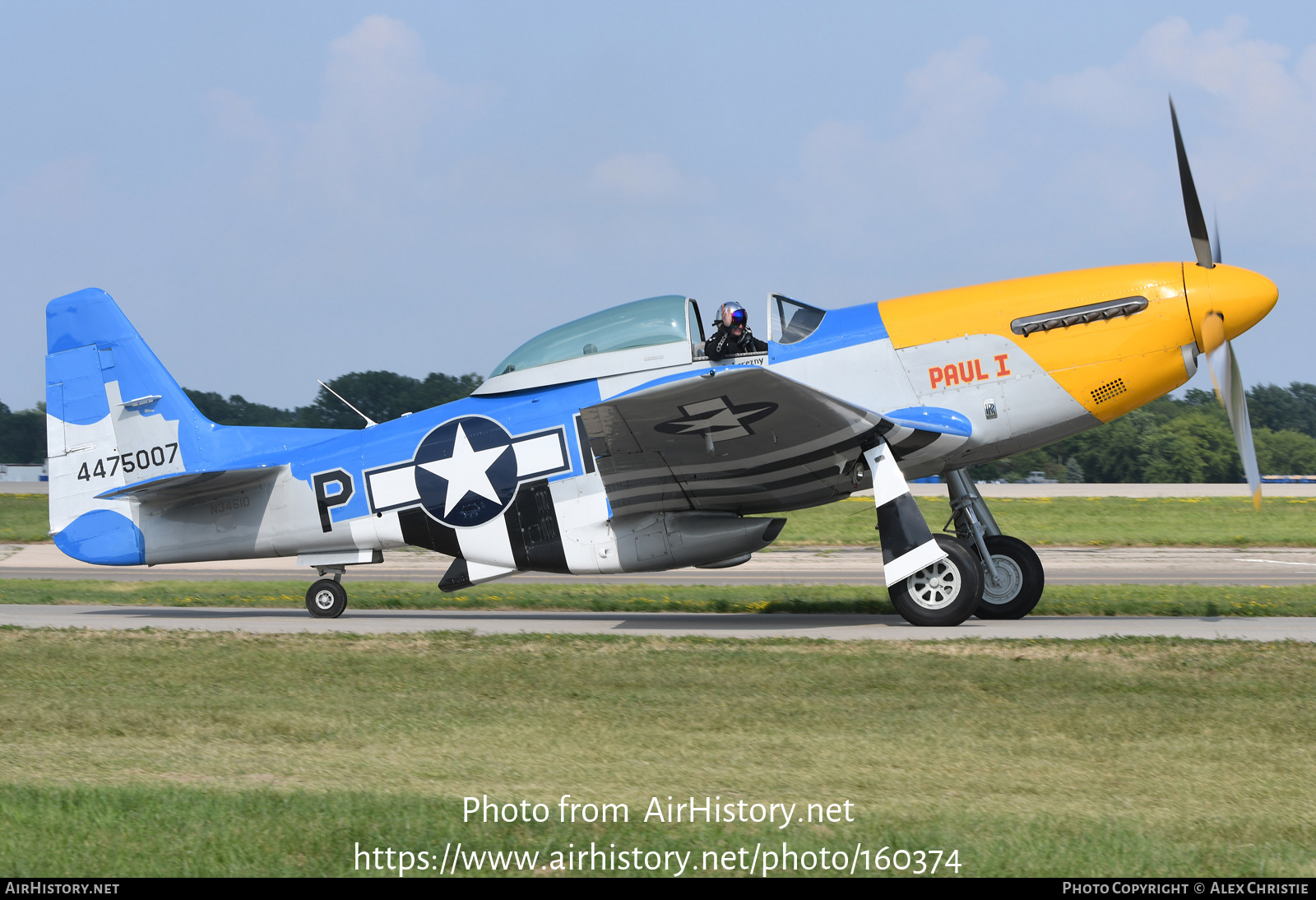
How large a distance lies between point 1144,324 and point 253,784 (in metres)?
9.23

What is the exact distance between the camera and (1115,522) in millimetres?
32875

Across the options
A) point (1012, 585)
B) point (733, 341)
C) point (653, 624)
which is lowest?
point (1012, 585)

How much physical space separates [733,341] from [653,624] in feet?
10.8

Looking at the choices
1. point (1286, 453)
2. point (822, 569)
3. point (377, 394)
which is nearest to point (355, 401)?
point (377, 394)

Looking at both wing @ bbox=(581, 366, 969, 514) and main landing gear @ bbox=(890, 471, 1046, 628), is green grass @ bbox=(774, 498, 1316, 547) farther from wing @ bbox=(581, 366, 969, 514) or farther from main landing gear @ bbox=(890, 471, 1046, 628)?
wing @ bbox=(581, 366, 969, 514)

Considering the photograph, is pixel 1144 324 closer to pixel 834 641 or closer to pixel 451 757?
pixel 834 641

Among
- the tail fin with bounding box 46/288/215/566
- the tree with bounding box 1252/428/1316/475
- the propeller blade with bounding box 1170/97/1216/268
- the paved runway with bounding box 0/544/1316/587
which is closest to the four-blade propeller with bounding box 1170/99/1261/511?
the propeller blade with bounding box 1170/97/1216/268

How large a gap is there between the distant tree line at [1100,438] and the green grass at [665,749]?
1013 inches

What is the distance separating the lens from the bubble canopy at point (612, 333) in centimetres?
1141

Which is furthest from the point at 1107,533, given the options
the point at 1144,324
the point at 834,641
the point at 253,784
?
the point at 253,784

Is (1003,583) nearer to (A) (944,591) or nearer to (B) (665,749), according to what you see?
(A) (944,591)

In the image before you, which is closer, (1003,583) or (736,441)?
(736,441)

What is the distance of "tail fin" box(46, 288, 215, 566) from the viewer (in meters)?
13.3

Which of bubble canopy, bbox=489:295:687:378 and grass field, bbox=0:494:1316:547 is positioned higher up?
bubble canopy, bbox=489:295:687:378
